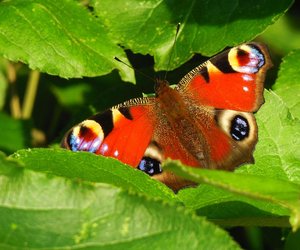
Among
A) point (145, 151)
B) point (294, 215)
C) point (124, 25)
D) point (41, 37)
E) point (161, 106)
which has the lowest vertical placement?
point (294, 215)

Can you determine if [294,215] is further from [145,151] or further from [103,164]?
[145,151]

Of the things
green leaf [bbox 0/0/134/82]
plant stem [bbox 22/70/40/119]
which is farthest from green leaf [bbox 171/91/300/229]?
plant stem [bbox 22/70/40/119]

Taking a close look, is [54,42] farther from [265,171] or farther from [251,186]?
[251,186]

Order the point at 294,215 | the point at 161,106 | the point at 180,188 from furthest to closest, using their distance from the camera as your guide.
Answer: the point at 161,106, the point at 180,188, the point at 294,215

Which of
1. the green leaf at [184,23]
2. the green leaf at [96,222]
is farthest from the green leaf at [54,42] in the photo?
the green leaf at [96,222]

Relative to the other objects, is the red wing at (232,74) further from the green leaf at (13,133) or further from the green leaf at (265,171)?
the green leaf at (13,133)

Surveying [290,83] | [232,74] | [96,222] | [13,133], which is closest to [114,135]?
[232,74]

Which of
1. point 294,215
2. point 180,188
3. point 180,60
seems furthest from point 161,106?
point 294,215

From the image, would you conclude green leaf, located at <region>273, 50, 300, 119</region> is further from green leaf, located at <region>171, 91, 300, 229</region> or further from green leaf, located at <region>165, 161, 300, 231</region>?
green leaf, located at <region>165, 161, 300, 231</region>
